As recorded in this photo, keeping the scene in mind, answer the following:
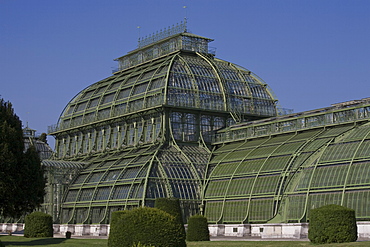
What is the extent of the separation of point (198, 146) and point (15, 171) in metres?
36.7

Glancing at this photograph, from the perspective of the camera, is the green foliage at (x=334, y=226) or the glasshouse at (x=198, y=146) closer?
the green foliage at (x=334, y=226)

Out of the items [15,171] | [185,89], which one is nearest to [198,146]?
[185,89]

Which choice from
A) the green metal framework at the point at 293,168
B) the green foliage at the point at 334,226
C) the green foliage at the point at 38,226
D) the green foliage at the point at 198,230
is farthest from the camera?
the green foliage at the point at 38,226

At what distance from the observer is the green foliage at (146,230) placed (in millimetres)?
43594

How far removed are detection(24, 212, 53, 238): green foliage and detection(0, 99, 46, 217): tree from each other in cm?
891

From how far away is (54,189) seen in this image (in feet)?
336

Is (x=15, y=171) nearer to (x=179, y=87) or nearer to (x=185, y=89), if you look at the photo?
(x=179, y=87)

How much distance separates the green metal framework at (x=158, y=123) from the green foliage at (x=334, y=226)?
1338 inches

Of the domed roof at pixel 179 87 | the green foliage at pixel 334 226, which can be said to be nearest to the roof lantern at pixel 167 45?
the domed roof at pixel 179 87

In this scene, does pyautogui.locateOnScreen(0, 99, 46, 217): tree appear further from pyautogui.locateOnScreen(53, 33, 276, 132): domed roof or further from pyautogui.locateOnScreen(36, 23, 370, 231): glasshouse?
pyautogui.locateOnScreen(53, 33, 276, 132): domed roof

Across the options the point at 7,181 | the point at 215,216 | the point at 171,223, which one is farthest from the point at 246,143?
the point at 171,223

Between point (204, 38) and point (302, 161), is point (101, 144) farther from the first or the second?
point (302, 161)

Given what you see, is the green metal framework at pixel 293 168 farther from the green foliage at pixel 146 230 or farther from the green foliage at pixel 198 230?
the green foliage at pixel 146 230

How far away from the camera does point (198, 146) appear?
317ft
